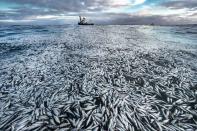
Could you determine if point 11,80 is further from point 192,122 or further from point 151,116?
point 192,122

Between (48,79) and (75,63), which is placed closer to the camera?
(48,79)

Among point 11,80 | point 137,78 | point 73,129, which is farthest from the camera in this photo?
point 137,78

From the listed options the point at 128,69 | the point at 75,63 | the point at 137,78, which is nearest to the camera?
the point at 137,78

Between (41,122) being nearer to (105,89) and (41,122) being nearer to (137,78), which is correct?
(105,89)

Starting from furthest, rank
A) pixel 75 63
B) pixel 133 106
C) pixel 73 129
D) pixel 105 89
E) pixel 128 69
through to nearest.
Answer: pixel 75 63, pixel 128 69, pixel 105 89, pixel 133 106, pixel 73 129

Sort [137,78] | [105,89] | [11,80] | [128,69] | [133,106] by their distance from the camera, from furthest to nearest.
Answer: [128,69] < [137,78] < [11,80] < [105,89] < [133,106]

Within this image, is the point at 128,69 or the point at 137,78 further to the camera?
the point at 128,69

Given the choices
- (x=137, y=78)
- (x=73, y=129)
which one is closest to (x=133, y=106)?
(x=73, y=129)

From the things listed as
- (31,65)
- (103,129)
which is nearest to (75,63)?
(31,65)

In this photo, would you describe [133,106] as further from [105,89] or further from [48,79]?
[48,79]
